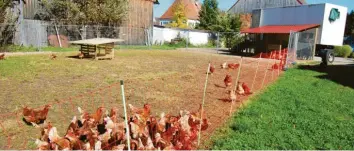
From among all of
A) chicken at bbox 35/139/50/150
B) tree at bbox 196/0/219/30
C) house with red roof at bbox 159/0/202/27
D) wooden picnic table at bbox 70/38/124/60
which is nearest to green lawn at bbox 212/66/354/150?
chicken at bbox 35/139/50/150

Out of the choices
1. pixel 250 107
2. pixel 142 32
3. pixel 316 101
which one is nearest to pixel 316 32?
pixel 142 32

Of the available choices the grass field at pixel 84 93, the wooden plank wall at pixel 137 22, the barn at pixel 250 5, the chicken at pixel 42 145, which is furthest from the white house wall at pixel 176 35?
the chicken at pixel 42 145

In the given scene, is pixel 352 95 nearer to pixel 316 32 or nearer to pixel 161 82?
pixel 161 82

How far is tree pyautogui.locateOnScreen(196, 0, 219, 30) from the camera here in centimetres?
4203

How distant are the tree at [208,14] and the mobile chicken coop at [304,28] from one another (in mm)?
15832

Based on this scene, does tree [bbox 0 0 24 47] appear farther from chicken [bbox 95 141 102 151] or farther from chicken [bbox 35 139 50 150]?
chicken [bbox 95 141 102 151]

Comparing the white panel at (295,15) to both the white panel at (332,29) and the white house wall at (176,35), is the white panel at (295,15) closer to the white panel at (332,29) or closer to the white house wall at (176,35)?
the white panel at (332,29)

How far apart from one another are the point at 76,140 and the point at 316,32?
21.9m

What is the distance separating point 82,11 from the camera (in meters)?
22.4

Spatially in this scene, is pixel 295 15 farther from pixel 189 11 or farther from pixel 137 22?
pixel 189 11

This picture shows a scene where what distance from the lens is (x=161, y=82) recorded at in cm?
906

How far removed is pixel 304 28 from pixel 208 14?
23135 millimetres

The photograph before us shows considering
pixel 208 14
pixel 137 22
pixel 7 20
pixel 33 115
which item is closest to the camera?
pixel 33 115

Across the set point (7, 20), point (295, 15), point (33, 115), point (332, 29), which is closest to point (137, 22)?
point (7, 20)
